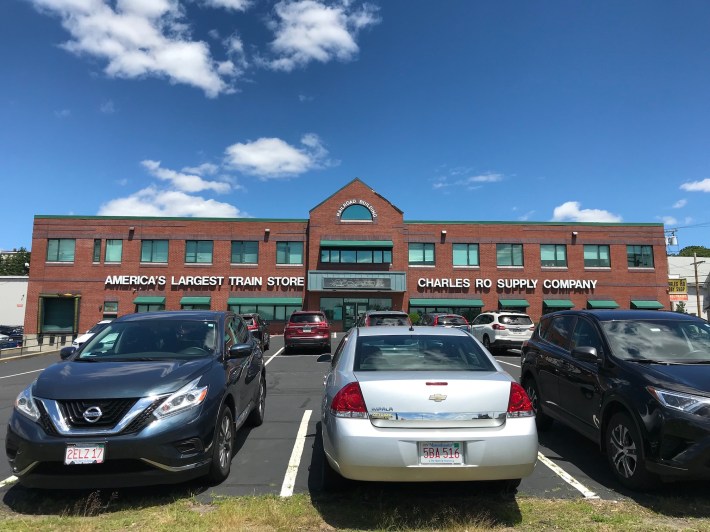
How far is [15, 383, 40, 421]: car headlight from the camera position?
13.2ft

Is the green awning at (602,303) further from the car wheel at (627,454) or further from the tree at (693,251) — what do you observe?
the tree at (693,251)

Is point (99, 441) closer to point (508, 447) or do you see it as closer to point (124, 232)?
point (508, 447)

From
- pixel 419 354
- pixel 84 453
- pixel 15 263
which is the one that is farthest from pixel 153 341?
pixel 15 263

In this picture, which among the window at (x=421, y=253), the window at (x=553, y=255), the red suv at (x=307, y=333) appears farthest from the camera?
the window at (x=553, y=255)

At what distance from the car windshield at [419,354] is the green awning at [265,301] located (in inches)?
1245

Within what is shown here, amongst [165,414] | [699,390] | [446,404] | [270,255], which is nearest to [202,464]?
[165,414]

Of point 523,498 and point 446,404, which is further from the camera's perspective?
point 523,498

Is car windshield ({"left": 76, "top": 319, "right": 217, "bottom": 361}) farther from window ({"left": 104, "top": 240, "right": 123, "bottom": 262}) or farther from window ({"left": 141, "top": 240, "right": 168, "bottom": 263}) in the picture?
window ({"left": 104, "top": 240, "right": 123, "bottom": 262})

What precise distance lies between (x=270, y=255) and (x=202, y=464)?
1316 inches

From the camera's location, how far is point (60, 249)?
3684 centimetres

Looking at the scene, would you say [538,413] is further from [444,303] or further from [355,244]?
[444,303]

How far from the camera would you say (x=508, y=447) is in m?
3.63

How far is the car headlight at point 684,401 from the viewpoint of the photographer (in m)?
3.99

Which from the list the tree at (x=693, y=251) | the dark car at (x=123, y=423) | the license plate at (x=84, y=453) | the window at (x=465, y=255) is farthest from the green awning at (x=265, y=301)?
the tree at (x=693, y=251)
